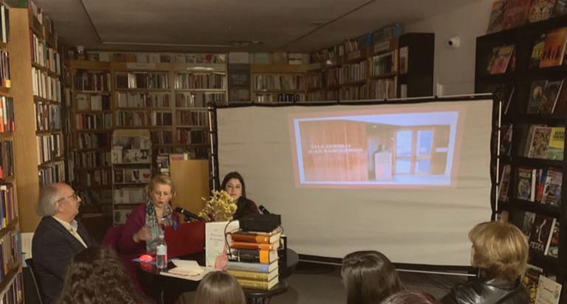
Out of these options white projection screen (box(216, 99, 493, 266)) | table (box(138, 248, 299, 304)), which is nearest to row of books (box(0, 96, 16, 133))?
table (box(138, 248, 299, 304))

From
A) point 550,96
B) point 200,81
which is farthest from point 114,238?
point 200,81

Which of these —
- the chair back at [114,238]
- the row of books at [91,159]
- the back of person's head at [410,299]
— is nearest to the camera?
the back of person's head at [410,299]

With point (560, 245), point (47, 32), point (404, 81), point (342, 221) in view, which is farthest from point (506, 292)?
point (47, 32)

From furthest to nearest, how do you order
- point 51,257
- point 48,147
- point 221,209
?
point 48,147 → point 221,209 → point 51,257

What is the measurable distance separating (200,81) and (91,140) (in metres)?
2.04

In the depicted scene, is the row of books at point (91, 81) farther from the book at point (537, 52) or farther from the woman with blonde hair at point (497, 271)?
the woman with blonde hair at point (497, 271)

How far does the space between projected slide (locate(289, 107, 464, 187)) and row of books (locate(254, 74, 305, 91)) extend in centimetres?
403

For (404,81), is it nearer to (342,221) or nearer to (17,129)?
(342,221)

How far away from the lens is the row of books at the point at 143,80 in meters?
7.58

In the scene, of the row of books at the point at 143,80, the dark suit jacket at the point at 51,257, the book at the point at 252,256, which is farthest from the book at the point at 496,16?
the row of books at the point at 143,80

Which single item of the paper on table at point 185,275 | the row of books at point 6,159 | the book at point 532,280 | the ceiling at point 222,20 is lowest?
the book at point 532,280

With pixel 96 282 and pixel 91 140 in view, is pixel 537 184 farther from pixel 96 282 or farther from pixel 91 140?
pixel 91 140

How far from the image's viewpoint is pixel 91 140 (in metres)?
7.57

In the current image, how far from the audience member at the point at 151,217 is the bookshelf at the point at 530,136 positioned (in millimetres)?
2535
